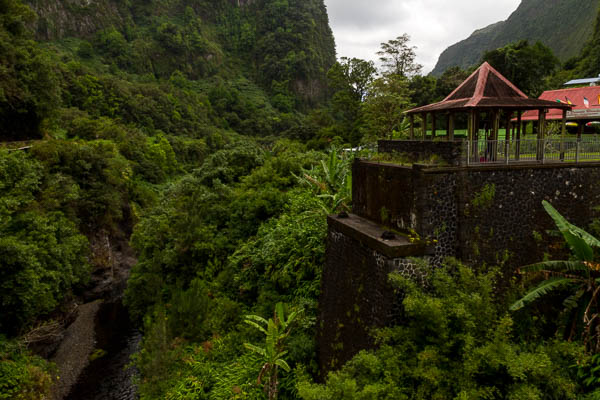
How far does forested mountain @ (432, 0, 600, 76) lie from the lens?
73.4 m

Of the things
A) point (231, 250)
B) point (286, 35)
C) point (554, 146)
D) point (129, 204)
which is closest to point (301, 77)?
point (286, 35)

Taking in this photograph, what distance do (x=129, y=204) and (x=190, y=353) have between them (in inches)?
737

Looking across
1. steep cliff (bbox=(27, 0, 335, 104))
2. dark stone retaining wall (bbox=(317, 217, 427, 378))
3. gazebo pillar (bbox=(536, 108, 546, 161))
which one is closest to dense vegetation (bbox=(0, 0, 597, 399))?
dark stone retaining wall (bbox=(317, 217, 427, 378))

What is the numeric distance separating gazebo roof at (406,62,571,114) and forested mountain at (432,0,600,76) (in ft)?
210

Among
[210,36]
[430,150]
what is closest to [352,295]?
[430,150]

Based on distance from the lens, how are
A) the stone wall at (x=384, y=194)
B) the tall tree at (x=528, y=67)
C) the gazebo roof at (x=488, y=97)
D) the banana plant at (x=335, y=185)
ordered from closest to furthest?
the stone wall at (x=384, y=194)
the gazebo roof at (x=488, y=97)
the banana plant at (x=335, y=185)
the tall tree at (x=528, y=67)

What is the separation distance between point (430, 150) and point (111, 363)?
17.2 meters

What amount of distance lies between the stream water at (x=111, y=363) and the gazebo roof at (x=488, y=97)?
14.5 meters

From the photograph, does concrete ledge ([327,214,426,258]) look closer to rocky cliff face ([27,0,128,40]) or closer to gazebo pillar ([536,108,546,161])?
gazebo pillar ([536,108,546,161])

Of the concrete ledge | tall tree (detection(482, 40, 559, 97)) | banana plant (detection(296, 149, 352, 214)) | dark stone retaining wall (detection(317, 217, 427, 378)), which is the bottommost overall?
dark stone retaining wall (detection(317, 217, 427, 378))

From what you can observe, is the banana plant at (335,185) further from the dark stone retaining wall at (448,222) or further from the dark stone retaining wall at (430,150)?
the dark stone retaining wall at (430,150)

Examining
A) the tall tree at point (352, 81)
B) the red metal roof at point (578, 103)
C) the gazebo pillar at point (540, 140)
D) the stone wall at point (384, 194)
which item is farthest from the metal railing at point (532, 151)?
the tall tree at point (352, 81)

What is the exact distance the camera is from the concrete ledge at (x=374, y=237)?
742 centimetres

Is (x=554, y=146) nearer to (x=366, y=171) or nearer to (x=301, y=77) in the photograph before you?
(x=366, y=171)
